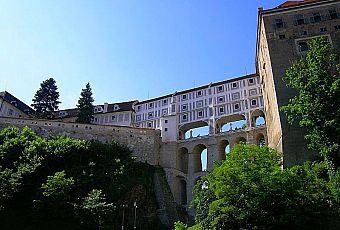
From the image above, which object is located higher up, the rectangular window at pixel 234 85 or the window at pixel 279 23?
the window at pixel 279 23

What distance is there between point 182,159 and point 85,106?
16.5m

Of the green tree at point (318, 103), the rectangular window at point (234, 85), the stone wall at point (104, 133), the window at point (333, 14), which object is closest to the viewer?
the green tree at point (318, 103)

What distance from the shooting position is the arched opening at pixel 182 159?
46.9 meters

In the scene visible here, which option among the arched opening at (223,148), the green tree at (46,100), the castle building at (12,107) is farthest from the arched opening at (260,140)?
the castle building at (12,107)

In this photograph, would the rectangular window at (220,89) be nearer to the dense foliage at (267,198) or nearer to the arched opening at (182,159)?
the arched opening at (182,159)

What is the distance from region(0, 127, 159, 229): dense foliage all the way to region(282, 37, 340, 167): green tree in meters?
18.3

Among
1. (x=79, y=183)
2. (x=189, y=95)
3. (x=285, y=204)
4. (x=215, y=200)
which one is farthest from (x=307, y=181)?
(x=189, y=95)

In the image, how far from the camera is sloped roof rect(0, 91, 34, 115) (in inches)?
2134

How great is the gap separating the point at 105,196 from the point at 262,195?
1785 cm

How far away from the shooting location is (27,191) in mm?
32375

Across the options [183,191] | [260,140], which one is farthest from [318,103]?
[183,191]

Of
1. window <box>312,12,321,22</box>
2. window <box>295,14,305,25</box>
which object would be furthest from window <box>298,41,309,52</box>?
window <box>312,12,321,22</box>

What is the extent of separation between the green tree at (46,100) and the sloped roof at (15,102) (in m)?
5.78

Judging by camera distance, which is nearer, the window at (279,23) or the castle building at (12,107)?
the window at (279,23)
